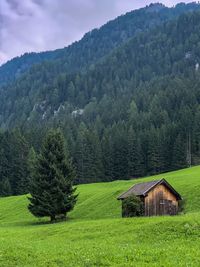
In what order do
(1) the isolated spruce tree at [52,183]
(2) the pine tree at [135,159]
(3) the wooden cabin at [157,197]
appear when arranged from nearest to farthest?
1. (3) the wooden cabin at [157,197]
2. (1) the isolated spruce tree at [52,183]
3. (2) the pine tree at [135,159]

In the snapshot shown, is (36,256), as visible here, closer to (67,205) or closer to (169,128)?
(67,205)

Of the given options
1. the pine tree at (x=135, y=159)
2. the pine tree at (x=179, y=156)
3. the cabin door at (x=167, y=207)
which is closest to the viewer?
the cabin door at (x=167, y=207)

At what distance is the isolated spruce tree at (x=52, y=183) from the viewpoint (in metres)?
59.0

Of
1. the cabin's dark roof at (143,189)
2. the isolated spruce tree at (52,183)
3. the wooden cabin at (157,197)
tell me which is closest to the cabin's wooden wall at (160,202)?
the wooden cabin at (157,197)

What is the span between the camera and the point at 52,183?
60062 millimetres

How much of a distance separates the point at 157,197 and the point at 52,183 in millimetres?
15558

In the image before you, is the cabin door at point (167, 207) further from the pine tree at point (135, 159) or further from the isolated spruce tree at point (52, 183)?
the pine tree at point (135, 159)

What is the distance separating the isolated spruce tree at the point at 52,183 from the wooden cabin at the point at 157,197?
10.3m

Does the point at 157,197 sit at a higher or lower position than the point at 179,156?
lower

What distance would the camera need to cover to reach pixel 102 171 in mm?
123875

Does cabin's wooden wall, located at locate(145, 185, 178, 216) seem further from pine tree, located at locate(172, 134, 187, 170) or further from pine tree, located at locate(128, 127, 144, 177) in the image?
pine tree, located at locate(128, 127, 144, 177)

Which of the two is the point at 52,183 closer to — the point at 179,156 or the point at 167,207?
the point at 167,207

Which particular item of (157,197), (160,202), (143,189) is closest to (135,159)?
(160,202)

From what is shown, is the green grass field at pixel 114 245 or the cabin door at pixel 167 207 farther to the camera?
the cabin door at pixel 167 207
